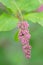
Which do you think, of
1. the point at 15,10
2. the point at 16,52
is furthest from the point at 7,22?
the point at 16,52

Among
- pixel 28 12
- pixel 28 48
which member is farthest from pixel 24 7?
pixel 28 48

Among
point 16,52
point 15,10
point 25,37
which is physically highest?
point 16,52

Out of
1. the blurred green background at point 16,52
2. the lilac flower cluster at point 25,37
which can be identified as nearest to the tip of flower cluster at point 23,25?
the lilac flower cluster at point 25,37

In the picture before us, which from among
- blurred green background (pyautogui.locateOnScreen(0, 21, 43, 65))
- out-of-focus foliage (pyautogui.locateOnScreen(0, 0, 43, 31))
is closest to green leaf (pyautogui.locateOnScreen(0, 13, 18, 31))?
out-of-focus foliage (pyautogui.locateOnScreen(0, 0, 43, 31))

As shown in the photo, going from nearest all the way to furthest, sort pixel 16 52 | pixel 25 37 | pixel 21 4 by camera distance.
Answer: pixel 25 37
pixel 21 4
pixel 16 52

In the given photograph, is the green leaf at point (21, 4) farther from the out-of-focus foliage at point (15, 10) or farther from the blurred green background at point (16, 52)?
the blurred green background at point (16, 52)

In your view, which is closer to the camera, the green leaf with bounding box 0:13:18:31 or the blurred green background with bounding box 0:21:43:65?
the green leaf with bounding box 0:13:18:31

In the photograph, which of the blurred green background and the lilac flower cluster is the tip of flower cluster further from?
the blurred green background

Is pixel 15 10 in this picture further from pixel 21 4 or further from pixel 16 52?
pixel 16 52

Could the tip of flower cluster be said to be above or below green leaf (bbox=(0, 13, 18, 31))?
below
